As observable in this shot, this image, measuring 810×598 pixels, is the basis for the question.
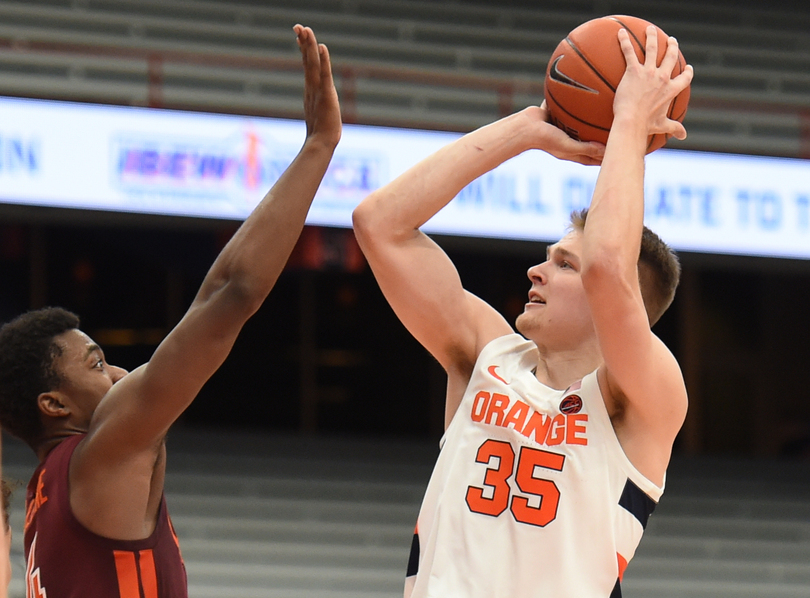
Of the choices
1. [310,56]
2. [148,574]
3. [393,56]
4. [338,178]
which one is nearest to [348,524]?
[338,178]

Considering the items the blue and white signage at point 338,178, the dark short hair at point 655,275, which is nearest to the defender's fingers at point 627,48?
the dark short hair at point 655,275

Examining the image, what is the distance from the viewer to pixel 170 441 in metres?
9.32

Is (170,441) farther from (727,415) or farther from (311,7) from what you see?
(727,415)

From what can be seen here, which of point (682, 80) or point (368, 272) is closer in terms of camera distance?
point (682, 80)

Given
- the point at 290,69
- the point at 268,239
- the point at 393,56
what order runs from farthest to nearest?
the point at 393,56, the point at 290,69, the point at 268,239

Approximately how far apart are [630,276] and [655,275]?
15.7 inches

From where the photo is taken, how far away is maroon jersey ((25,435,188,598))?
2.49 meters

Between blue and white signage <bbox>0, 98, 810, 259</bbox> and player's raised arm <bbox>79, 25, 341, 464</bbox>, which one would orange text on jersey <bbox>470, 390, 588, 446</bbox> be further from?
blue and white signage <bbox>0, 98, 810, 259</bbox>

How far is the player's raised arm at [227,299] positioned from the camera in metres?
2.35

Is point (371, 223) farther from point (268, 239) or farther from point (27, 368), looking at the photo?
point (27, 368)

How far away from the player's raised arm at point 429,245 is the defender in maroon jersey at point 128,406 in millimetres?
246

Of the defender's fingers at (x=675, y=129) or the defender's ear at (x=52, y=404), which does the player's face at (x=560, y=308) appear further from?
the defender's ear at (x=52, y=404)

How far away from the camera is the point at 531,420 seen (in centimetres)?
241

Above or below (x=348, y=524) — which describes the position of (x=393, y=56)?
above
